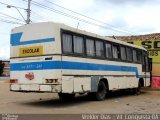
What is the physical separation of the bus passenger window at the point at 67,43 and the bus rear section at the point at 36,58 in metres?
0.38

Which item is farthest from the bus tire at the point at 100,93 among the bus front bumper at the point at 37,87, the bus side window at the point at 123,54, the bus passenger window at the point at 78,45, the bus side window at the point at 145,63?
the bus side window at the point at 145,63

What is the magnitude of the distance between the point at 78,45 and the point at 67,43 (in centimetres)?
85

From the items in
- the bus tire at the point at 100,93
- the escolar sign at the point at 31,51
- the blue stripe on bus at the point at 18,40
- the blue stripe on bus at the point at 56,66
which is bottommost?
the bus tire at the point at 100,93

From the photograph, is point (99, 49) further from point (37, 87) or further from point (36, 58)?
point (37, 87)

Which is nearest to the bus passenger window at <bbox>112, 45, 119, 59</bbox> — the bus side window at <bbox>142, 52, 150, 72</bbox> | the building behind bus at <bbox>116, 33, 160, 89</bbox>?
the bus side window at <bbox>142, 52, 150, 72</bbox>

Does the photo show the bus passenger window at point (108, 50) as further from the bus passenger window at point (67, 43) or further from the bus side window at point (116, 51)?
the bus passenger window at point (67, 43)

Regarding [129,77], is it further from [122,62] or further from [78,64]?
[78,64]

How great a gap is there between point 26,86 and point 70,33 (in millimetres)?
2728

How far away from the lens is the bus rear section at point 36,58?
14070 millimetres

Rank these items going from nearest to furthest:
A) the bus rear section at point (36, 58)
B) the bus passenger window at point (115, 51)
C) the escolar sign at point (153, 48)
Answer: the bus rear section at point (36, 58), the bus passenger window at point (115, 51), the escolar sign at point (153, 48)

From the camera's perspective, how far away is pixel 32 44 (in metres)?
14.8

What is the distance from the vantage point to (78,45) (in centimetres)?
1539

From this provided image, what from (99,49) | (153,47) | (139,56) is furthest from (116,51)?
(153,47)

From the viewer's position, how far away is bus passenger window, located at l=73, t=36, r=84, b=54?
49.8 feet
